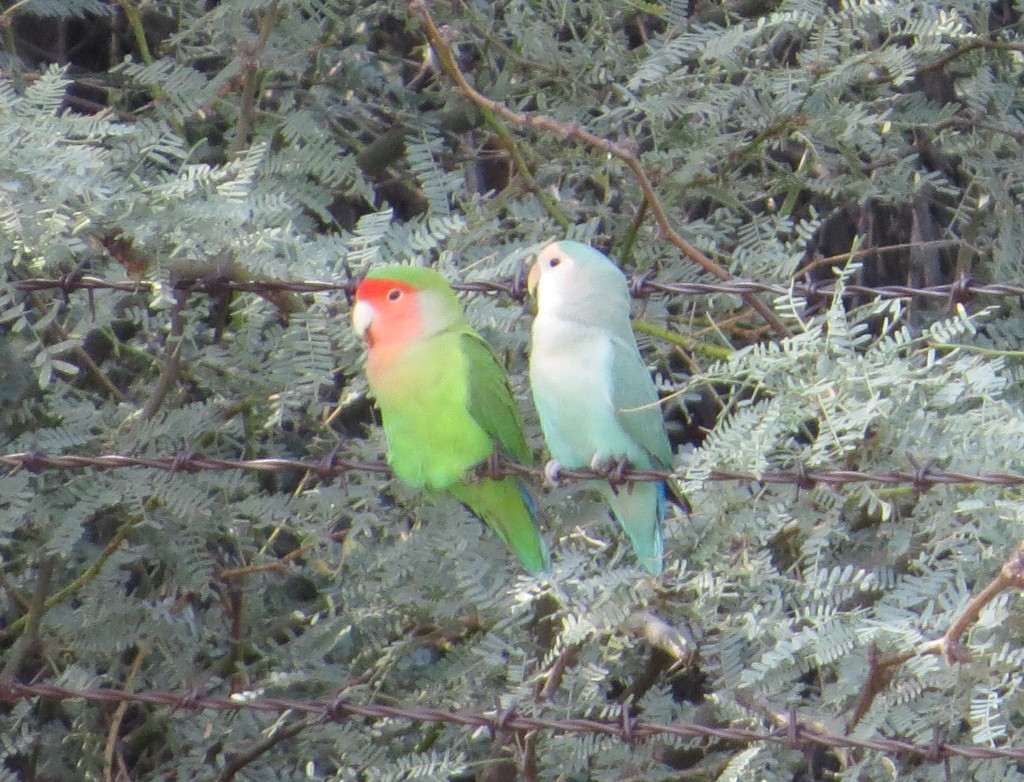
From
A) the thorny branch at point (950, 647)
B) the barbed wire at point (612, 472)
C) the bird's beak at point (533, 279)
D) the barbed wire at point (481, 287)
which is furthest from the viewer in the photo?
the bird's beak at point (533, 279)

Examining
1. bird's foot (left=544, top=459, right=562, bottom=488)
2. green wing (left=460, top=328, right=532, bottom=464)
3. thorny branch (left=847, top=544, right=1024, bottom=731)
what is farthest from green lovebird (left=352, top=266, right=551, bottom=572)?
thorny branch (left=847, top=544, right=1024, bottom=731)

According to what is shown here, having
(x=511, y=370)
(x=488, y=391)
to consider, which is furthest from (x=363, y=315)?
(x=511, y=370)

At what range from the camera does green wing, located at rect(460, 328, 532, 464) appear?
9.07 feet

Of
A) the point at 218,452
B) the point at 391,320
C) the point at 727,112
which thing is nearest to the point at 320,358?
the point at 391,320

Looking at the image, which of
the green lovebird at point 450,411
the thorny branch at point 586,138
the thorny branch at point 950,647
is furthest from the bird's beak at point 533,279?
the thorny branch at point 950,647

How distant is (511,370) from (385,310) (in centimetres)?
61

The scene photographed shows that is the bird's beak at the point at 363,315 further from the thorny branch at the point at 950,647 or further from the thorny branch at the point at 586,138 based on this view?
the thorny branch at the point at 950,647

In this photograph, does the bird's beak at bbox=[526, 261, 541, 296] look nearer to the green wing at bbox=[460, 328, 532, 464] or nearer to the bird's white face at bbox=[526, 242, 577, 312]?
the bird's white face at bbox=[526, 242, 577, 312]

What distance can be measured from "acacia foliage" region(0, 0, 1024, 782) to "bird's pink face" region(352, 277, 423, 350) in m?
0.08

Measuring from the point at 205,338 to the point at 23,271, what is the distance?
29.2 inches

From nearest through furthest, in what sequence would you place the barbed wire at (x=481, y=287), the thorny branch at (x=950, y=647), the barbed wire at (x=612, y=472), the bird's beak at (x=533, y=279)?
the thorny branch at (x=950, y=647) → the barbed wire at (x=612, y=472) → the barbed wire at (x=481, y=287) → the bird's beak at (x=533, y=279)

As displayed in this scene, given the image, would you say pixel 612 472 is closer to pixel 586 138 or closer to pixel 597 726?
pixel 597 726

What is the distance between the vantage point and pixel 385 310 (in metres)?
2.60

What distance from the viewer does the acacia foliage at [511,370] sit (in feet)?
7.93
